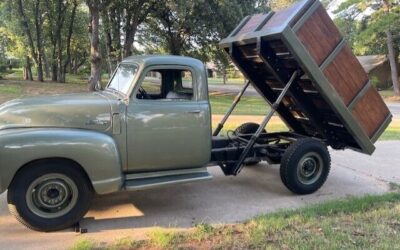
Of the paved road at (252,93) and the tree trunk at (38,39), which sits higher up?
the tree trunk at (38,39)

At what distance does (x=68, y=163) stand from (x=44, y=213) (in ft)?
1.95

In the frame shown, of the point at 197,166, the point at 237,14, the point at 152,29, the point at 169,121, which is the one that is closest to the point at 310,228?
the point at 197,166

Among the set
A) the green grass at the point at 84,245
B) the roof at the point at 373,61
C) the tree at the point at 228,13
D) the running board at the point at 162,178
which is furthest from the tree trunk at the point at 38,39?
the green grass at the point at 84,245

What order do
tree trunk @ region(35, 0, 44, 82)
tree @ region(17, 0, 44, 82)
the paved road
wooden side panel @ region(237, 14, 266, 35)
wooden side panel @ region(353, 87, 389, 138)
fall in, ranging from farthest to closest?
1. tree trunk @ region(35, 0, 44, 82)
2. tree @ region(17, 0, 44, 82)
3. the paved road
4. wooden side panel @ region(237, 14, 266, 35)
5. wooden side panel @ region(353, 87, 389, 138)

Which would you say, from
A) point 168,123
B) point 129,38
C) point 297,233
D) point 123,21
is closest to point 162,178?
point 168,123

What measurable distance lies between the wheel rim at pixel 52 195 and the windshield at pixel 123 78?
131 centimetres

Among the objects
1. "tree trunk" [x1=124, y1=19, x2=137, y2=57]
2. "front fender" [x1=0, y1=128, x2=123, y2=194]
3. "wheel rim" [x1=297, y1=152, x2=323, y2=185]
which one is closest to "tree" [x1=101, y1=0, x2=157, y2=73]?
"tree trunk" [x1=124, y1=19, x2=137, y2=57]

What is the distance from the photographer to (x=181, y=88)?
18.9 ft

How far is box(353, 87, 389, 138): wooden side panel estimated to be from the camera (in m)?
6.18

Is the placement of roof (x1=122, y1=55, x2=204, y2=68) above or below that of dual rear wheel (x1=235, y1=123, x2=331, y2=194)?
above

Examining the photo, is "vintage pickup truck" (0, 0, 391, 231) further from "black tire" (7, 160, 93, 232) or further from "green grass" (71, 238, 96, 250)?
"green grass" (71, 238, 96, 250)

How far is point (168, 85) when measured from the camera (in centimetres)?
582

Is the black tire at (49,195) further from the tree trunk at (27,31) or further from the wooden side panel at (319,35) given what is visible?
the tree trunk at (27,31)

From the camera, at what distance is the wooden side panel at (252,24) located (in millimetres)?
6521
